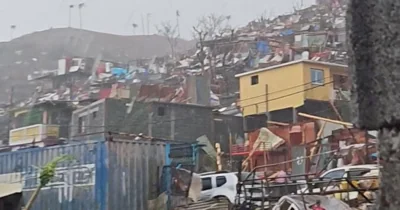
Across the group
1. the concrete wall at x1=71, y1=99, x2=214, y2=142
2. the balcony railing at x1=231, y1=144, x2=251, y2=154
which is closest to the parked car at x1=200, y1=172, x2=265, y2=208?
the balcony railing at x1=231, y1=144, x2=251, y2=154

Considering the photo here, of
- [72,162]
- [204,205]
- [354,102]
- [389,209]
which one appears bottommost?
[204,205]

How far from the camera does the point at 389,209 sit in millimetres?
1636

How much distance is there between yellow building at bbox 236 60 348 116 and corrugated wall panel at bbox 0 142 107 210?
19027 mm

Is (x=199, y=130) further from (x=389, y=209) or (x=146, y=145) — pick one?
(x=389, y=209)

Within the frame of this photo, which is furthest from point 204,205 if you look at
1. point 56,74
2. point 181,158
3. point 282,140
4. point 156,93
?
point 56,74

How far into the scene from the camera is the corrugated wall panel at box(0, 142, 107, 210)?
16094 mm

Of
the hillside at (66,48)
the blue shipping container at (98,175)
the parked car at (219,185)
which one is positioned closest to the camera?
A: the blue shipping container at (98,175)

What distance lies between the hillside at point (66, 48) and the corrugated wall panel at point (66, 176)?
59.2 meters

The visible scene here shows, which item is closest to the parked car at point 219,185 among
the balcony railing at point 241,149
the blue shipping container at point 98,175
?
the blue shipping container at point 98,175

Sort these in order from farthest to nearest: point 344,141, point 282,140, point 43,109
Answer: point 43,109 → point 282,140 → point 344,141

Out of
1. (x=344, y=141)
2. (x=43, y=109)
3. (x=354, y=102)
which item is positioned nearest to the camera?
(x=354, y=102)

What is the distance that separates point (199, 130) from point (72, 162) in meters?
18.9

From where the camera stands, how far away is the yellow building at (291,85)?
3469 centimetres

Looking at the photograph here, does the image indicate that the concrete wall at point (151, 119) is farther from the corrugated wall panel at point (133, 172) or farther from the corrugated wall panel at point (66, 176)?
the corrugated wall panel at point (133, 172)
